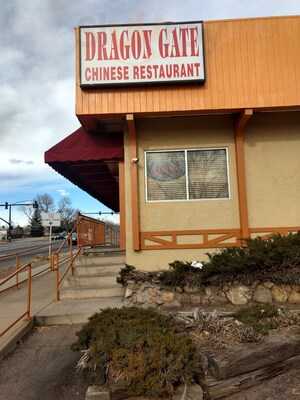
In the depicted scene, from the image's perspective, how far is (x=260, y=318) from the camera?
17.5 feet

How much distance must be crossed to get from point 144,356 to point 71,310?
3846mm

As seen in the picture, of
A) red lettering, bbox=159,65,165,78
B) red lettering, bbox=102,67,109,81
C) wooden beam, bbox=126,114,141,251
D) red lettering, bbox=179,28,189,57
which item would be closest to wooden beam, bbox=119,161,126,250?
wooden beam, bbox=126,114,141,251

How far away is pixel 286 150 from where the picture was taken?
8625 mm

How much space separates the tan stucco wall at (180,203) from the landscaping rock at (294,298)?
6.15 feet

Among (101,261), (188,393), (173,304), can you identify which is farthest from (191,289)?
(188,393)

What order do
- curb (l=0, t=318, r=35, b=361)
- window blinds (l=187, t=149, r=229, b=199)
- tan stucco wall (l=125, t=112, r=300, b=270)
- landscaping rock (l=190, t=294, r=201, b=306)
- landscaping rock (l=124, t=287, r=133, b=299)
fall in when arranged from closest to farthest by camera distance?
curb (l=0, t=318, r=35, b=361), landscaping rock (l=190, t=294, r=201, b=306), landscaping rock (l=124, t=287, r=133, b=299), tan stucco wall (l=125, t=112, r=300, b=270), window blinds (l=187, t=149, r=229, b=199)

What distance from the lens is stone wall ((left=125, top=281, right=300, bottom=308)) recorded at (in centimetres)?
724

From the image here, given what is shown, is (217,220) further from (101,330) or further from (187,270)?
(101,330)

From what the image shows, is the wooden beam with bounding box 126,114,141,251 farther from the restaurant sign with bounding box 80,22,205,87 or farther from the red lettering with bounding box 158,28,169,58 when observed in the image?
the red lettering with bounding box 158,28,169,58

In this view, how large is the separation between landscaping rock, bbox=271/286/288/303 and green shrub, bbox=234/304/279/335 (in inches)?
60.6

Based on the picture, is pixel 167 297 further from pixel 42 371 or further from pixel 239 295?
pixel 42 371

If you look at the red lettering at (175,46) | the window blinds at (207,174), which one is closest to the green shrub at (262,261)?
the window blinds at (207,174)

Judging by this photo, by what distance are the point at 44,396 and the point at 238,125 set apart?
21.1ft

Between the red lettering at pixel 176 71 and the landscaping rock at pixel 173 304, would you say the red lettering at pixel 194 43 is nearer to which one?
the red lettering at pixel 176 71
